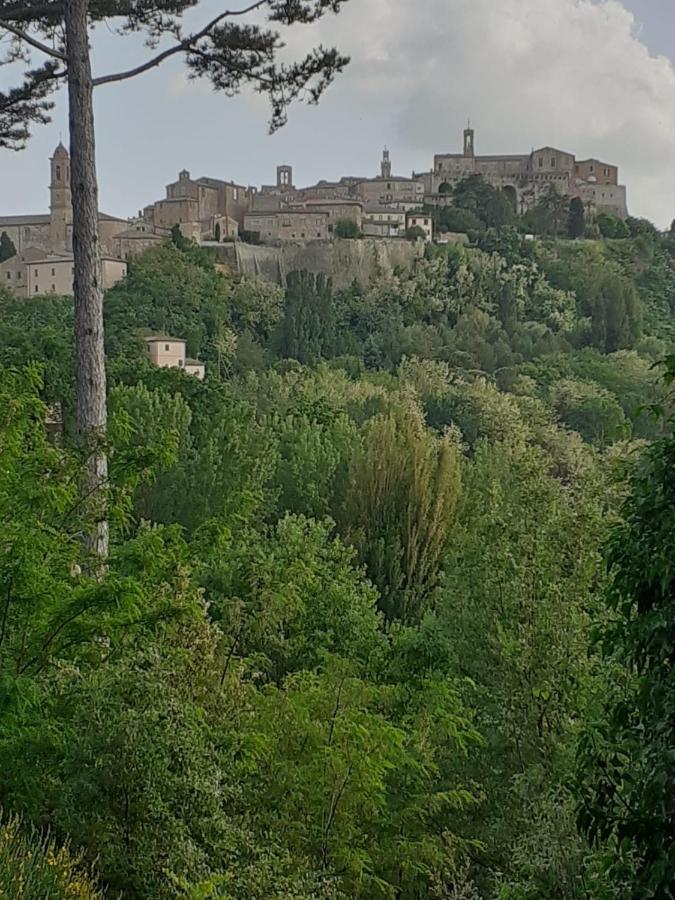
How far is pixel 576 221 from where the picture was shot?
82812 millimetres

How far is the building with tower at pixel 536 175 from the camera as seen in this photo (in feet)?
297

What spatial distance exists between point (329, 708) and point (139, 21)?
6.29 meters

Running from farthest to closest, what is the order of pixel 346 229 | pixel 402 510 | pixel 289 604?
1. pixel 346 229
2. pixel 402 510
3. pixel 289 604

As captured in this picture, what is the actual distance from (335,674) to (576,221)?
78938 mm

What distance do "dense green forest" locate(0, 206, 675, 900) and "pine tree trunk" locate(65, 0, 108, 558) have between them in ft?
1.17

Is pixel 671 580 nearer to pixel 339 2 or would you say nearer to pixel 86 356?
pixel 86 356

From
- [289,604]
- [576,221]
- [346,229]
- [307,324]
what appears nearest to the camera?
[289,604]

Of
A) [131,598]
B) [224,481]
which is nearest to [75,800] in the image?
[131,598]

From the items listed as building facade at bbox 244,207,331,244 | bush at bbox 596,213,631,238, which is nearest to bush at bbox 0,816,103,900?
building facade at bbox 244,207,331,244

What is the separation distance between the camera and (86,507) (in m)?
7.14

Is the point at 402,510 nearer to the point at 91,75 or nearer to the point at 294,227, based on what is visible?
the point at 91,75

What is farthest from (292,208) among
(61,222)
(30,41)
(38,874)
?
(38,874)

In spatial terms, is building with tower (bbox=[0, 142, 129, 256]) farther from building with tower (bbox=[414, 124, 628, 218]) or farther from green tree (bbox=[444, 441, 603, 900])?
green tree (bbox=[444, 441, 603, 900])

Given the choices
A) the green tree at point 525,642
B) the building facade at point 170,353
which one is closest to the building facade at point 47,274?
the building facade at point 170,353
